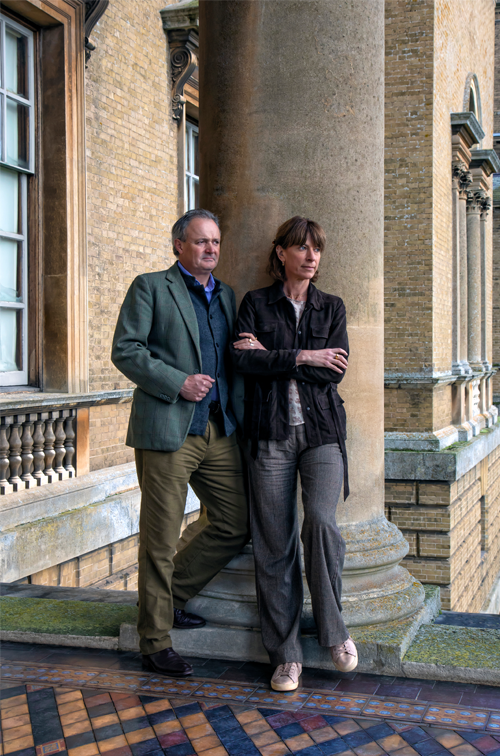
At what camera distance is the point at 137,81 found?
8.72m

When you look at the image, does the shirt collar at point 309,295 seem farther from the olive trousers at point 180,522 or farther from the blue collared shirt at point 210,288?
the olive trousers at point 180,522

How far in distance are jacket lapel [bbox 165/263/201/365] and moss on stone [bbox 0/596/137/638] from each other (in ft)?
4.60

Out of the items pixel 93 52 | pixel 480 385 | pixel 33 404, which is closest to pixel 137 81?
pixel 93 52

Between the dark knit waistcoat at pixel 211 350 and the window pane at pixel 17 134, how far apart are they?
428 cm

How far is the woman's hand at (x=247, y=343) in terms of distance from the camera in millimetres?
3276

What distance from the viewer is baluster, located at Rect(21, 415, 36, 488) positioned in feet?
21.4

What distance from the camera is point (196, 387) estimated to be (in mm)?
3229

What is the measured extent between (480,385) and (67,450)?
9.99 meters

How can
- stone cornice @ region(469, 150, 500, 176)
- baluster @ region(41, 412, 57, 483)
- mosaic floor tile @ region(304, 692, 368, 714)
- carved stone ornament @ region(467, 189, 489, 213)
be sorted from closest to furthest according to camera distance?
mosaic floor tile @ region(304, 692, 368, 714)
baluster @ region(41, 412, 57, 483)
stone cornice @ region(469, 150, 500, 176)
carved stone ornament @ region(467, 189, 489, 213)

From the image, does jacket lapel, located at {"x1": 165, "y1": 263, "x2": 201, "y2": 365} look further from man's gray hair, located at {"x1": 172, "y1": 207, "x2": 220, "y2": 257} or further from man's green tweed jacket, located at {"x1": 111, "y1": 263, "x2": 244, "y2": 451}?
man's gray hair, located at {"x1": 172, "y1": 207, "x2": 220, "y2": 257}

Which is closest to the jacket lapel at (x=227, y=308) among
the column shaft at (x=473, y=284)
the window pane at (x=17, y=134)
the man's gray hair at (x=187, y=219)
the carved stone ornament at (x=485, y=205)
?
the man's gray hair at (x=187, y=219)

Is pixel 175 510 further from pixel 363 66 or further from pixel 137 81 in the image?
pixel 137 81

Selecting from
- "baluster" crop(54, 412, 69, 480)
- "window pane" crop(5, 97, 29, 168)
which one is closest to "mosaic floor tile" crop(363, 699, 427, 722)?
"baluster" crop(54, 412, 69, 480)

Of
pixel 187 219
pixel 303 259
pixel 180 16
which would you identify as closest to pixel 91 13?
pixel 180 16
